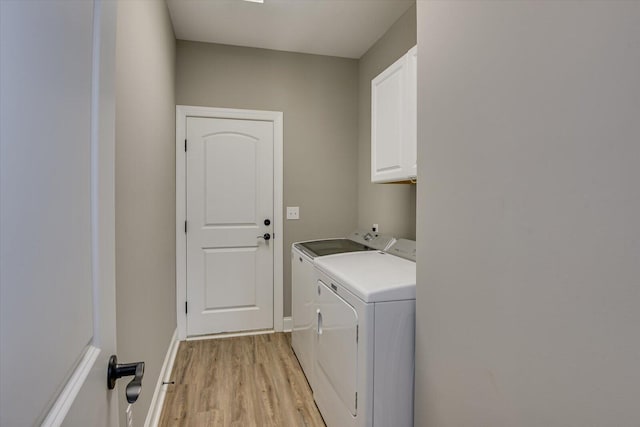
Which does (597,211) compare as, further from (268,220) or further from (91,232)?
(268,220)

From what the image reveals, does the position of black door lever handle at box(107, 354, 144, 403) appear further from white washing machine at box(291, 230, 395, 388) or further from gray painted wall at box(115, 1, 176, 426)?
white washing machine at box(291, 230, 395, 388)

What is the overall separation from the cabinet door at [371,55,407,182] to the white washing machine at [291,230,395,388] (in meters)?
0.59

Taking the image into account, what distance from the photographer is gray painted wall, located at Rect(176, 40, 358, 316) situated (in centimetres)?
305

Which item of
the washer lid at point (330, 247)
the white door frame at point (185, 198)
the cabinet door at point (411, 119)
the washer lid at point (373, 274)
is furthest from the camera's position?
the white door frame at point (185, 198)

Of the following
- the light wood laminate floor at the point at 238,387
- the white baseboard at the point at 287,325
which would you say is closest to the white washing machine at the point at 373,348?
the light wood laminate floor at the point at 238,387

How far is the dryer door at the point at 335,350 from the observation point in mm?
1514

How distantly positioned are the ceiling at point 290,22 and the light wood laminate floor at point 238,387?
2.66 m

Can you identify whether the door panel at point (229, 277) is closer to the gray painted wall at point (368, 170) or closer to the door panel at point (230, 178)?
the door panel at point (230, 178)

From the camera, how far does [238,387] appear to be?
2275mm

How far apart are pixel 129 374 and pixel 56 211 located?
1.28ft

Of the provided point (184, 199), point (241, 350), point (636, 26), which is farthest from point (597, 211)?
point (184, 199)

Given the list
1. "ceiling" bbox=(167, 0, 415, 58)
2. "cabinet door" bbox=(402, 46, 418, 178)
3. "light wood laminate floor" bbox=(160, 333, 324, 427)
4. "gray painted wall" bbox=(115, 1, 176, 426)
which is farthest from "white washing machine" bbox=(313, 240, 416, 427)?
"ceiling" bbox=(167, 0, 415, 58)

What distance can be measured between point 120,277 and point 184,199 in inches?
72.7

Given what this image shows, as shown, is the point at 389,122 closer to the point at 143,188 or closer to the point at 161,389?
the point at 143,188
